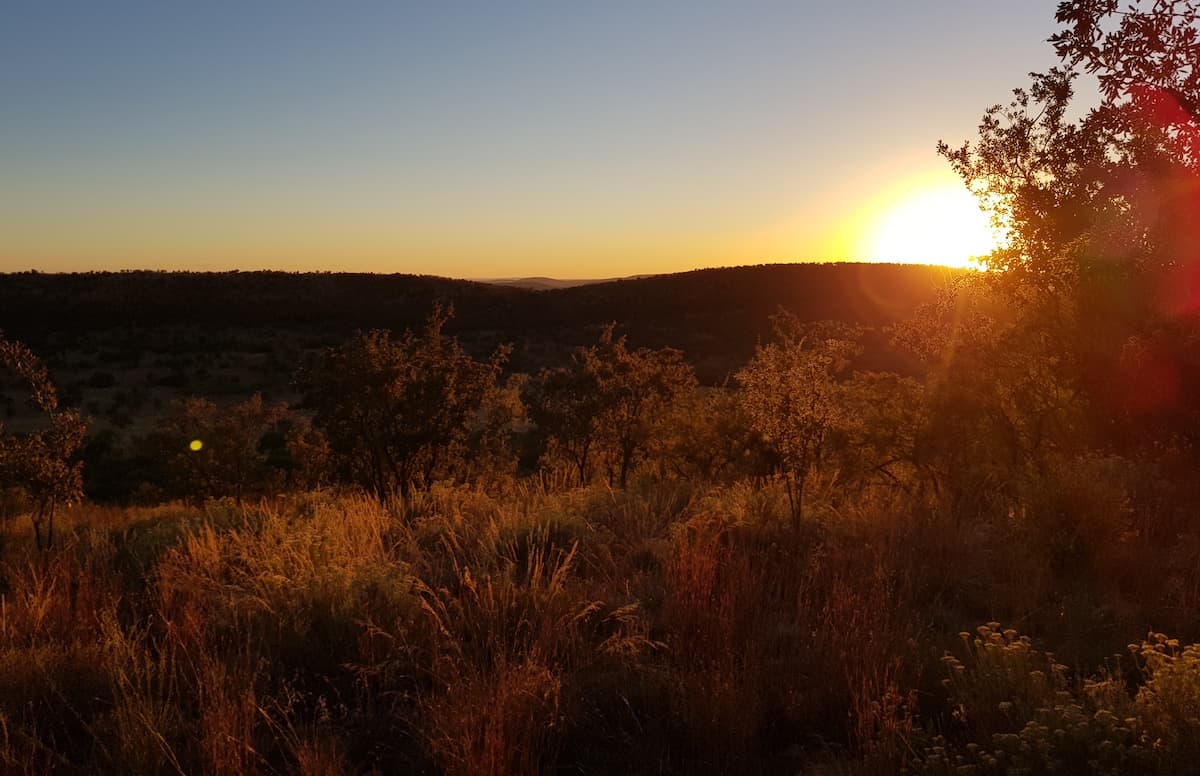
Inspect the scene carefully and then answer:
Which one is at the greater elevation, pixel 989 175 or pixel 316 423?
pixel 989 175

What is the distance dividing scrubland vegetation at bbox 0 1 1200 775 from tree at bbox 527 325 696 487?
5490 mm

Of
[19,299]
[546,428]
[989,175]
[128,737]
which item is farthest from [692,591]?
[19,299]

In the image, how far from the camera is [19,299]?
68312 mm

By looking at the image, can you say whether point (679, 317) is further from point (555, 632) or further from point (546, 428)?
point (555, 632)

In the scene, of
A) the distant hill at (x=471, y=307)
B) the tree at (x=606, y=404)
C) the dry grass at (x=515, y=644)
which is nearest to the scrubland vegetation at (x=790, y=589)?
the dry grass at (x=515, y=644)

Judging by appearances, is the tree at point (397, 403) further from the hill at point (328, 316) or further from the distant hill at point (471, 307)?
the distant hill at point (471, 307)

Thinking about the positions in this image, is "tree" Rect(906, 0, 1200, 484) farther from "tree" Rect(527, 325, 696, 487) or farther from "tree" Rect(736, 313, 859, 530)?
"tree" Rect(527, 325, 696, 487)

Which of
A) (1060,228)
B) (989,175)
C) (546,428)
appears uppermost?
(989,175)

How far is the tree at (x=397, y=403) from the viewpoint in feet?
44.1

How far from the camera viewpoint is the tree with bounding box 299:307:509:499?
44.1ft

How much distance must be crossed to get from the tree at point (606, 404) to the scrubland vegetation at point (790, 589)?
18.0 feet

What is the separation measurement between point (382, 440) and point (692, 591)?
32.7ft

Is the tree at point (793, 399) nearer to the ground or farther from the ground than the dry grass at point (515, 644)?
farther from the ground

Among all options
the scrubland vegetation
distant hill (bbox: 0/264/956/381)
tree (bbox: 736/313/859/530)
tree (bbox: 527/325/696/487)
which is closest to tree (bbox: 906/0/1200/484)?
the scrubland vegetation
